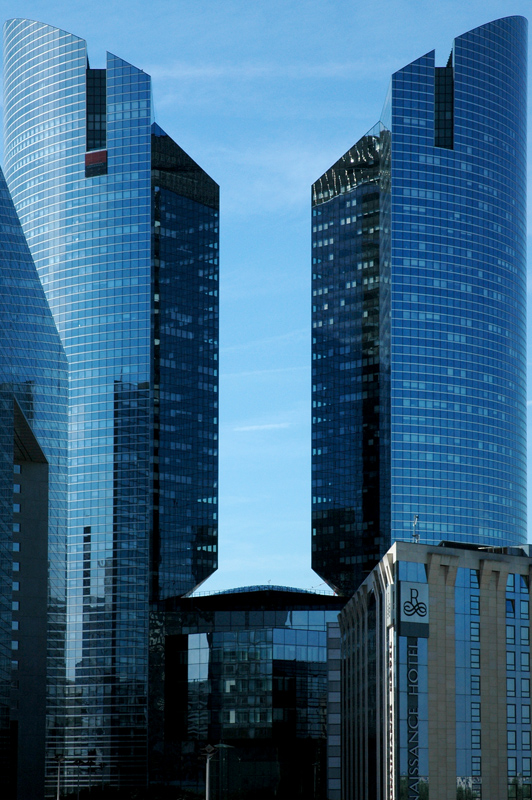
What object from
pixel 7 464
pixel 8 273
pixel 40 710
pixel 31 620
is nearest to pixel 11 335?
pixel 8 273

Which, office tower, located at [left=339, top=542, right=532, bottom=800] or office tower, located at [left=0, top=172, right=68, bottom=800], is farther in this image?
office tower, located at [left=0, top=172, right=68, bottom=800]

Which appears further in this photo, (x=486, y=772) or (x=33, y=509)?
(x=33, y=509)

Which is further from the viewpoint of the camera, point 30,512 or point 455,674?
point 30,512

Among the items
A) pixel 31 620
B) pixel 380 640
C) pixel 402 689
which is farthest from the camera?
pixel 31 620

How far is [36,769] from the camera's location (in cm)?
17850

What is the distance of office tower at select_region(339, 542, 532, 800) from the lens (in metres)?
108

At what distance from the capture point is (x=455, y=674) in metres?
110

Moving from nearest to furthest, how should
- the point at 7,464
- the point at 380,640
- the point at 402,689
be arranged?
the point at 402,689
the point at 380,640
the point at 7,464

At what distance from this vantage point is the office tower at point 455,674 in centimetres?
10794

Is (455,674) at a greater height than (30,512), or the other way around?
(30,512)

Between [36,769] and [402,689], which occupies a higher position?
[402,689]

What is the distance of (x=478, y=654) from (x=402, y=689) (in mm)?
7763

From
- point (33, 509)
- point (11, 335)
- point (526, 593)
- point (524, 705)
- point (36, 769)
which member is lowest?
point (36, 769)

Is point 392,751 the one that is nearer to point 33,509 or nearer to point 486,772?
point 486,772
